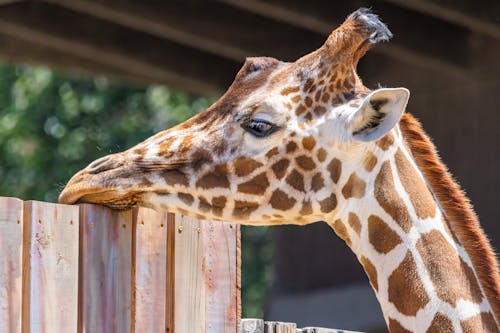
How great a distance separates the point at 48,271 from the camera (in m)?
4.15

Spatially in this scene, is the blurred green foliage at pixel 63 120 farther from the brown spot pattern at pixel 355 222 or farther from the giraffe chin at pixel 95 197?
the giraffe chin at pixel 95 197

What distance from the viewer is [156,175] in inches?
193

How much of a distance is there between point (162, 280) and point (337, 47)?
1229mm

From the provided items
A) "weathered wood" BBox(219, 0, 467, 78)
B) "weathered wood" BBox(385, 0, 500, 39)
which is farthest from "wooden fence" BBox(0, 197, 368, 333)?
"weathered wood" BBox(219, 0, 467, 78)

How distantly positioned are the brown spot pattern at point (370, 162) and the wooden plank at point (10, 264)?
1469 mm

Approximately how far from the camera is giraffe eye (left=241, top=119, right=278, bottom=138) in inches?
196

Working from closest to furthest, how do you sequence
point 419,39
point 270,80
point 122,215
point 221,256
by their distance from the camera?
point 122,215
point 221,256
point 270,80
point 419,39

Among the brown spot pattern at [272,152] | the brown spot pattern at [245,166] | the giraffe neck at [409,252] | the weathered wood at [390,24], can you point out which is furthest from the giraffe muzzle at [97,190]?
the weathered wood at [390,24]

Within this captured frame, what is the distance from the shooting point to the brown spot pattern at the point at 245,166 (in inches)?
196

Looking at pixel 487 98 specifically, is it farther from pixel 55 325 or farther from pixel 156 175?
pixel 55 325

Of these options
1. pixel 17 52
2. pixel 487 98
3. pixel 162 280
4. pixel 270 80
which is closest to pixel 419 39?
pixel 487 98

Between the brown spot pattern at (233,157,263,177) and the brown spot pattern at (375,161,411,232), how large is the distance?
0.47m

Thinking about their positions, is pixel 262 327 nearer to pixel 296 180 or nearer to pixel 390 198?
pixel 296 180

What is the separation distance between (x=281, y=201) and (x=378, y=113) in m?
0.52
